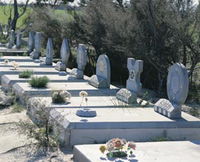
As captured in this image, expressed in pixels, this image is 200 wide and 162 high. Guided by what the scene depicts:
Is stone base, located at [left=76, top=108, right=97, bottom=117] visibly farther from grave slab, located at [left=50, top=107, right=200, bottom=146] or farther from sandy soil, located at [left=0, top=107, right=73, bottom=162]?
sandy soil, located at [left=0, top=107, right=73, bottom=162]

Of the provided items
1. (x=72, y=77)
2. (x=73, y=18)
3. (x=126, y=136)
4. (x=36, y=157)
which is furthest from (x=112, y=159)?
(x=73, y=18)

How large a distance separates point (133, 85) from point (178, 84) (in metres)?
2.02

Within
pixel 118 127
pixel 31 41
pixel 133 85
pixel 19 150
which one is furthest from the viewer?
pixel 31 41

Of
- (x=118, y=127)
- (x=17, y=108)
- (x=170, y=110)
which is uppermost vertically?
(x=170, y=110)

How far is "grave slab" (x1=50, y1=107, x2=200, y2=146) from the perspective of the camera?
7.92 m

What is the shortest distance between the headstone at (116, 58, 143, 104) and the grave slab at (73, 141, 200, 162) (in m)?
2.93

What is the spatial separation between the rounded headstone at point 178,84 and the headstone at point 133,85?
4.42ft

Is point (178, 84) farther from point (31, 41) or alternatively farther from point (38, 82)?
point (31, 41)

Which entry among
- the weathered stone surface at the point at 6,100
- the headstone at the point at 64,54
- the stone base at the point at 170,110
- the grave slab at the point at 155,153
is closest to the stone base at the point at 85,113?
the stone base at the point at 170,110

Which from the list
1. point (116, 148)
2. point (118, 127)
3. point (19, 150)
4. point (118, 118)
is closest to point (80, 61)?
point (118, 118)

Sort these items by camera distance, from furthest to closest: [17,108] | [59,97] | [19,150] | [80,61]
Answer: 1. [80,61]
2. [17,108]
3. [59,97]
4. [19,150]

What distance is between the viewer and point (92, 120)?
8211 millimetres

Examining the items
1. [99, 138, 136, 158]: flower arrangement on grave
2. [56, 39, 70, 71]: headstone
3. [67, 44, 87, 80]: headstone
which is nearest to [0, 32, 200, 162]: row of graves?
[99, 138, 136, 158]: flower arrangement on grave

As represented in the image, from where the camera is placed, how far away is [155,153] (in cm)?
657
